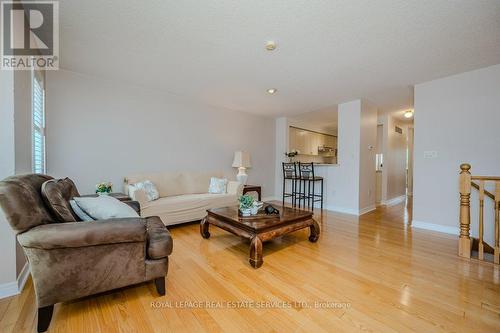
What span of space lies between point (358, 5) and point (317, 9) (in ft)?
1.07

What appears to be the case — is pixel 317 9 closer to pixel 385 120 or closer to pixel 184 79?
pixel 184 79

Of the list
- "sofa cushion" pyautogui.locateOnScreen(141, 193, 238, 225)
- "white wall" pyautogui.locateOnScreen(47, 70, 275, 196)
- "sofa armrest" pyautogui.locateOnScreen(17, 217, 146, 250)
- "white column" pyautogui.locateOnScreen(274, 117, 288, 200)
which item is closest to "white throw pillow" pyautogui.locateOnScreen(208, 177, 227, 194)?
"sofa cushion" pyautogui.locateOnScreen(141, 193, 238, 225)

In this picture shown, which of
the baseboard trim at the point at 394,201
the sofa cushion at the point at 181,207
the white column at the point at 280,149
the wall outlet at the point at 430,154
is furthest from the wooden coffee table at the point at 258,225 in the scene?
the baseboard trim at the point at 394,201

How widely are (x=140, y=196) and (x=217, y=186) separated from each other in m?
1.46

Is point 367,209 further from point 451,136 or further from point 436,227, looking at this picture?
point 451,136

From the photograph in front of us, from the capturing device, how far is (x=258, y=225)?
2.11m

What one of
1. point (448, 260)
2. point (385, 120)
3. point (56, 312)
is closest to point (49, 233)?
point (56, 312)

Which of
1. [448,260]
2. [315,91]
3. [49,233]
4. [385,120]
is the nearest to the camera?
[49,233]

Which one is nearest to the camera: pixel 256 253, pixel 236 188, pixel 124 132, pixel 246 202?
pixel 256 253

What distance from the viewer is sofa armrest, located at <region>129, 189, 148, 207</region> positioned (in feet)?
9.23

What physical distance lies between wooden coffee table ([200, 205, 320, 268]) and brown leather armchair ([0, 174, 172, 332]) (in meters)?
0.85

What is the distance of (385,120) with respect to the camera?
5.32m

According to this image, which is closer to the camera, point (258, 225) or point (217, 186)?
point (258, 225)

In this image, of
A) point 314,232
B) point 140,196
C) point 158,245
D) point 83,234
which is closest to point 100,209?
point 83,234
